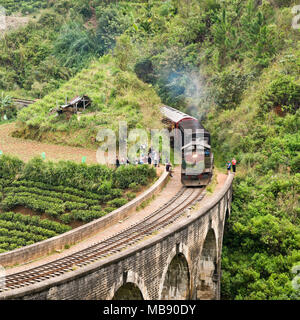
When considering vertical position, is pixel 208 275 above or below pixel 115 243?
below

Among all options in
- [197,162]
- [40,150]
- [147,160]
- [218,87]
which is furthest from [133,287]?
[218,87]

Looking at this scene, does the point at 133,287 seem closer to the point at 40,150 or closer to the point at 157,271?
the point at 157,271

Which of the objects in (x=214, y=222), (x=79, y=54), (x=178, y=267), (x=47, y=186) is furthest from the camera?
(x=79, y=54)

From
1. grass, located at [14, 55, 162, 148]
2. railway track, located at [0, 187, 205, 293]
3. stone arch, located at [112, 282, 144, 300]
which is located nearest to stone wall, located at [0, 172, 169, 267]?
railway track, located at [0, 187, 205, 293]

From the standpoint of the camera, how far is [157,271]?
15.3m

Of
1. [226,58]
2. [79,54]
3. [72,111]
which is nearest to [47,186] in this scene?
[72,111]

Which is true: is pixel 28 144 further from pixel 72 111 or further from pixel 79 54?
pixel 79 54

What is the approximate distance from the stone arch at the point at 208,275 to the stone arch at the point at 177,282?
179 inches

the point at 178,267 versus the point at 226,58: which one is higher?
the point at 226,58

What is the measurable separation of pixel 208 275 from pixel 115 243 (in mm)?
8700

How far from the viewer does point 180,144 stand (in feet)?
106

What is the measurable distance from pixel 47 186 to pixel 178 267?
1247 centimetres

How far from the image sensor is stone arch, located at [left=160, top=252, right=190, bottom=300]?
1842cm

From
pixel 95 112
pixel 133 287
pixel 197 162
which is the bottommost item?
pixel 133 287
